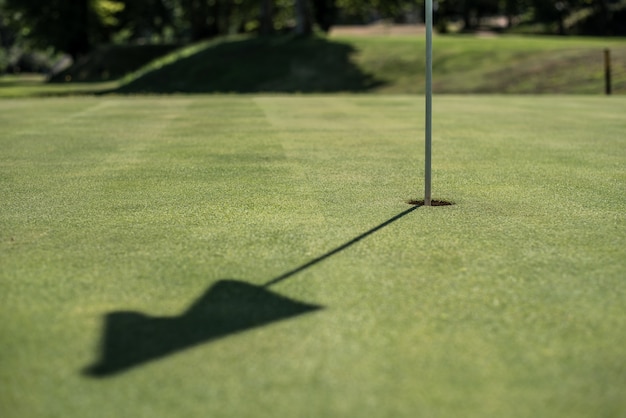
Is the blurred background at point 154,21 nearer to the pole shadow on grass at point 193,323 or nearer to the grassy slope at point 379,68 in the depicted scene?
the grassy slope at point 379,68

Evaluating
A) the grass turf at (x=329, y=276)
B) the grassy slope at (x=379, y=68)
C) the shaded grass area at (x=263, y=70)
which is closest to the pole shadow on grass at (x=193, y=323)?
the grass turf at (x=329, y=276)

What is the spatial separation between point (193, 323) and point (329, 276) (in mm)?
1000

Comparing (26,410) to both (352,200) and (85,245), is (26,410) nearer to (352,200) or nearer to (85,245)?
(85,245)

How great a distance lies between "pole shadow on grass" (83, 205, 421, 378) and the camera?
3355 mm

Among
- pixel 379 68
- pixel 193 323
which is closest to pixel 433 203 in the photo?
pixel 193 323

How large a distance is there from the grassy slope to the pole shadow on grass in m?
22.9

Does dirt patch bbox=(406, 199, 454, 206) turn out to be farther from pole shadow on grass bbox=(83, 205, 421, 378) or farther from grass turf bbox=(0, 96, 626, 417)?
pole shadow on grass bbox=(83, 205, 421, 378)

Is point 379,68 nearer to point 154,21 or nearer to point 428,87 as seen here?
point 428,87

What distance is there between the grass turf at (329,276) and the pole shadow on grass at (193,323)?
0.05m

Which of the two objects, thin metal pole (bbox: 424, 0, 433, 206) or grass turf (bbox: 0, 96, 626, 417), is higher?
thin metal pole (bbox: 424, 0, 433, 206)

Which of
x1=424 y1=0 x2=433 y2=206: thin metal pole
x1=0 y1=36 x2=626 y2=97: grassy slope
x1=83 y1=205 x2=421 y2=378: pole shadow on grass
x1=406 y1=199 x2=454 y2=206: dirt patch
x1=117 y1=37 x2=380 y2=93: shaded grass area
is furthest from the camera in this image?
x1=117 y1=37 x2=380 y2=93: shaded grass area

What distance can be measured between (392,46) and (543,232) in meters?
32.9

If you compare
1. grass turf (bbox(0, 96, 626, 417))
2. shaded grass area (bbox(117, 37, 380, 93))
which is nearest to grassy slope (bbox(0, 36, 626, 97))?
shaded grass area (bbox(117, 37, 380, 93))

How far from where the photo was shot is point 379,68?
113 ft
